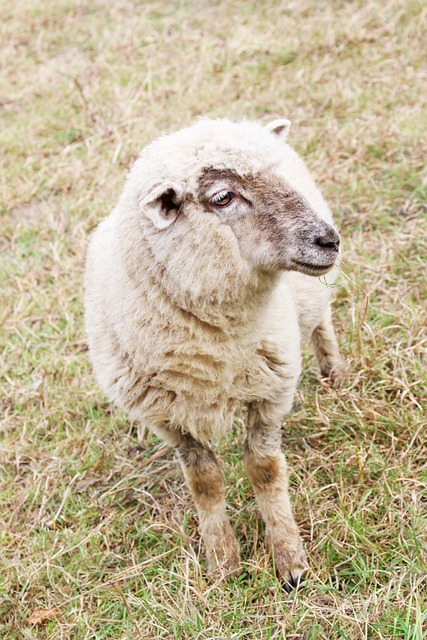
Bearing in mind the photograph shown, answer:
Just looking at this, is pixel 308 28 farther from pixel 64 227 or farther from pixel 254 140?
pixel 254 140

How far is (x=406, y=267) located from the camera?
14.8 ft

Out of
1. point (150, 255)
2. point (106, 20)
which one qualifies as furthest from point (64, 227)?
point (106, 20)

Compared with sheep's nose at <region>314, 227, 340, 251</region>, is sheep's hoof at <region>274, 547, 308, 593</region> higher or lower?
lower

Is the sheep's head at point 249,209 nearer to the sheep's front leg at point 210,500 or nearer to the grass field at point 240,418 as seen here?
the grass field at point 240,418

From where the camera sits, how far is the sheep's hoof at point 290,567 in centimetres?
317

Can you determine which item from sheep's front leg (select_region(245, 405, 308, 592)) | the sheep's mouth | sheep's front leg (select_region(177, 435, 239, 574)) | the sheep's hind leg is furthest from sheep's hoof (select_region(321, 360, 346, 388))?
the sheep's mouth

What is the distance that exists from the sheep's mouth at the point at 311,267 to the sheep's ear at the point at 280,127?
2.29 ft

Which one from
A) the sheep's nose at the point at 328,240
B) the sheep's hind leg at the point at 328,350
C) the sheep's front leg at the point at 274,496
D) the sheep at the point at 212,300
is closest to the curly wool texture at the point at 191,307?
the sheep at the point at 212,300

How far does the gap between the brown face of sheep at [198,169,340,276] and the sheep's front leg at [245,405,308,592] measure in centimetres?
86

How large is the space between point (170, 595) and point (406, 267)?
2.47 meters

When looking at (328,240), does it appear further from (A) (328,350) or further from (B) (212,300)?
(A) (328,350)

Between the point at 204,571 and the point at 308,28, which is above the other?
the point at 308,28

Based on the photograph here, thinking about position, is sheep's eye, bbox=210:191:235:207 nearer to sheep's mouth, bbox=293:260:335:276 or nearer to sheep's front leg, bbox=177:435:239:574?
sheep's mouth, bbox=293:260:335:276

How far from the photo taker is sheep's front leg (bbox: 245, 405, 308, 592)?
10.5 ft
